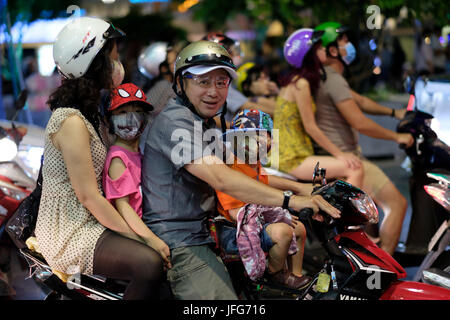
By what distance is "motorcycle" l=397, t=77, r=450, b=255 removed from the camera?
4.45 metres

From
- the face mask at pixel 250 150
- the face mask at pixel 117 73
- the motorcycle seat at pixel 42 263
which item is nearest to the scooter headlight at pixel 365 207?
the face mask at pixel 250 150

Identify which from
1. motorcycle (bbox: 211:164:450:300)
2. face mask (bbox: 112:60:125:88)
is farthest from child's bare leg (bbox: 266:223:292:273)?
face mask (bbox: 112:60:125:88)

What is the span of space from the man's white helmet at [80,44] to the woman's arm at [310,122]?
1869 millimetres

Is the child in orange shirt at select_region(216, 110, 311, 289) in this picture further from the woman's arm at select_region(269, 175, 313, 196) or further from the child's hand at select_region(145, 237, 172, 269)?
the child's hand at select_region(145, 237, 172, 269)

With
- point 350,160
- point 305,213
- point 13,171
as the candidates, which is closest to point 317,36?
point 350,160

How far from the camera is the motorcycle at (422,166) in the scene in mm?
4453

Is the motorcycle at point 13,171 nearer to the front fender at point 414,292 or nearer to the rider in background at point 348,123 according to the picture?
the rider in background at point 348,123

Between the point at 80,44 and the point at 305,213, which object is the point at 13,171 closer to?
the point at 80,44

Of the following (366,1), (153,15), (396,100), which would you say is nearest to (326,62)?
(366,1)

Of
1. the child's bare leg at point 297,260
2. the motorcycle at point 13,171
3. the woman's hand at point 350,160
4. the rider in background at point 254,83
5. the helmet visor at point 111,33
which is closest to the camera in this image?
the helmet visor at point 111,33

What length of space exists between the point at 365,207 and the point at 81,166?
59.8 inches

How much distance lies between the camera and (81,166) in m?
2.92

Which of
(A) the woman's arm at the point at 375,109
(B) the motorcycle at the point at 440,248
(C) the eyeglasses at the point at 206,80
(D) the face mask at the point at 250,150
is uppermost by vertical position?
(C) the eyeglasses at the point at 206,80

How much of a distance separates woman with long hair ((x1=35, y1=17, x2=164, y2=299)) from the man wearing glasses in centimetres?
17
